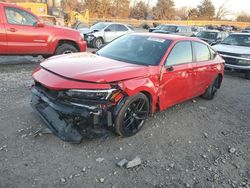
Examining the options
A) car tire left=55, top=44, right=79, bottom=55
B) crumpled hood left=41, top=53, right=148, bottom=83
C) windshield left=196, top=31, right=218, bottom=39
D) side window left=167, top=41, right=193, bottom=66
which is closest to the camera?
crumpled hood left=41, top=53, right=148, bottom=83

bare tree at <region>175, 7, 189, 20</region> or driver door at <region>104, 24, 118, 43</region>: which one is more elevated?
driver door at <region>104, 24, 118, 43</region>

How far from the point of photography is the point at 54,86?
3648 millimetres

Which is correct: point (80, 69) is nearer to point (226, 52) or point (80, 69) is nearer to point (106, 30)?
point (226, 52)

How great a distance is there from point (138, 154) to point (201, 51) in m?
3.18

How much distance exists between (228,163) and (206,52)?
3.09 m

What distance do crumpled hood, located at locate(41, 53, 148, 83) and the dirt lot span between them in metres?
0.97

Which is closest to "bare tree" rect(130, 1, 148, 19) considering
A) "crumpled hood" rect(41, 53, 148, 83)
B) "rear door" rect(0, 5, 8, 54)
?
"rear door" rect(0, 5, 8, 54)

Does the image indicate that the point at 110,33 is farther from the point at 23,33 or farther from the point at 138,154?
the point at 138,154

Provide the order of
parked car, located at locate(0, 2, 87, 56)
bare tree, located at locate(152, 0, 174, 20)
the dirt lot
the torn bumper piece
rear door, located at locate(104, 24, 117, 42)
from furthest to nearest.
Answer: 1. bare tree, located at locate(152, 0, 174, 20)
2. rear door, located at locate(104, 24, 117, 42)
3. parked car, located at locate(0, 2, 87, 56)
4. the torn bumper piece
5. the dirt lot

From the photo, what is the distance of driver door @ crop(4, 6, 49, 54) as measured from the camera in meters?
7.52

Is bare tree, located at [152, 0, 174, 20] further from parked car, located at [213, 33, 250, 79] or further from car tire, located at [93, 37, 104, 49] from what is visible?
parked car, located at [213, 33, 250, 79]

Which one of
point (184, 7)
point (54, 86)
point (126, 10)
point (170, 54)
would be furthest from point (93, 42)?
point (184, 7)

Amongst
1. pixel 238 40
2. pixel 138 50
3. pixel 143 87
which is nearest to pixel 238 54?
pixel 238 40

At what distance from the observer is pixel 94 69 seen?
394 centimetres
